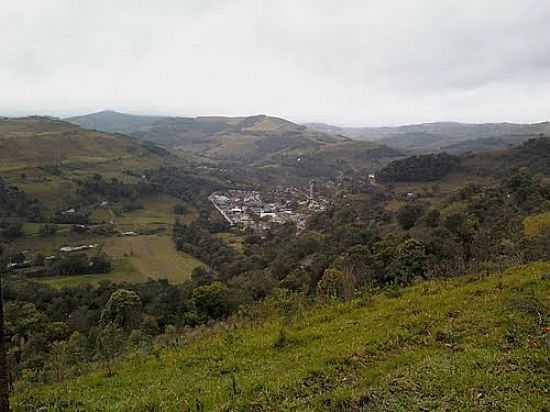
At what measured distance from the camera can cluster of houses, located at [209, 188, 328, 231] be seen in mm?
92000

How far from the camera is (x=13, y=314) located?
111 feet

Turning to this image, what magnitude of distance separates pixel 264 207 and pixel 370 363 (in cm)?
10436

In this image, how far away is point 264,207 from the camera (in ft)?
370

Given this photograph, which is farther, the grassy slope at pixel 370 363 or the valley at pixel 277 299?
the valley at pixel 277 299

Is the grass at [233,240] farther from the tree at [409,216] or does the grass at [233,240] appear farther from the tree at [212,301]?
the tree at [212,301]

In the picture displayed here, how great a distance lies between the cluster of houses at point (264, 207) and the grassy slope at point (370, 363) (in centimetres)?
6663

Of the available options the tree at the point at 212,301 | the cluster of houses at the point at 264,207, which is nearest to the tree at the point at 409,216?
the cluster of houses at the point at 264,207

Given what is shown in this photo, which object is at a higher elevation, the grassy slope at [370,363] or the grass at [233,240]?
the grassy slope at [370,363]

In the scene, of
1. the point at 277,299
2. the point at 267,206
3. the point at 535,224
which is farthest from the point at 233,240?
the point at 277,299

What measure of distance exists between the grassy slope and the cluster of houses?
66.6 metres

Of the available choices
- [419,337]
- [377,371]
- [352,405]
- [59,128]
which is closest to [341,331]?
[419,337]

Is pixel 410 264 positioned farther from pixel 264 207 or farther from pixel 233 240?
pixel 264 207

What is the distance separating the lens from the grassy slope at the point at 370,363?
6672 millimetres

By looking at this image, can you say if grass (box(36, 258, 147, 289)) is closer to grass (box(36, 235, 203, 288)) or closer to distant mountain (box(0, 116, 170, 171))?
grass (box(36, 235, 203, 288))
